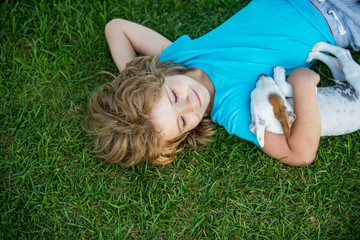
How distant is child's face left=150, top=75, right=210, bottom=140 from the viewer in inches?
84.0

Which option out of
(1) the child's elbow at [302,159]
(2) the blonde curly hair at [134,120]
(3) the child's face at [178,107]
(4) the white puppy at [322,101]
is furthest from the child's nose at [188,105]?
(1) the child's elbow at [302,159]

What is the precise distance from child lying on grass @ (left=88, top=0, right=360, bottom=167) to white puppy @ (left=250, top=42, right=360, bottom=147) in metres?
0.09

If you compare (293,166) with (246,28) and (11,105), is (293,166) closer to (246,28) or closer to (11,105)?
(246,28)

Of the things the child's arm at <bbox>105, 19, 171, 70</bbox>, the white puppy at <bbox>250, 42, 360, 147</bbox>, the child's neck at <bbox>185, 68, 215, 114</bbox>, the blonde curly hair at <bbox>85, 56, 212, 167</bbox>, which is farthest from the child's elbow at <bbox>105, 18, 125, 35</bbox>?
the white puppy at <bbox>250, 42, 360, 147</bbox>

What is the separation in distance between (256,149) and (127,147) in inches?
38.5

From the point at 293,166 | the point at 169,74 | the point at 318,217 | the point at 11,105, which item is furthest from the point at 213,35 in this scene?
the point at 11,105

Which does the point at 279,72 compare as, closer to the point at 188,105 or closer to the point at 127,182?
the point at 188,105

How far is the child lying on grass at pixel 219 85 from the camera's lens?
2.17 m

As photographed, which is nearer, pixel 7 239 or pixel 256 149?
pixel 7 239

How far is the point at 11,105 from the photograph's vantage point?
2.64m

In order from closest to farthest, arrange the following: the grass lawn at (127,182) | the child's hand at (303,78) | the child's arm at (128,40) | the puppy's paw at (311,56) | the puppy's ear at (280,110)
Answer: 1. the puppy's ear at (280,110)
2. the child's hand at (303,78)
3. the grass lawn at (127,182)
4. the puppy's paw at (311,56)
5. the child's arm at (128,40)

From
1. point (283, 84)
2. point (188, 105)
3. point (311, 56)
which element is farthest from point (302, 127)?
point (188, 105)

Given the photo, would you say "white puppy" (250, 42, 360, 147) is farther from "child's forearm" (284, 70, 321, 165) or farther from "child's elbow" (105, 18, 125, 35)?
"child's elbow" (105, 18, 125, 35)

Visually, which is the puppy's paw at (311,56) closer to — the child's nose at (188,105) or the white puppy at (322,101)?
the white puppy at (322,101)
